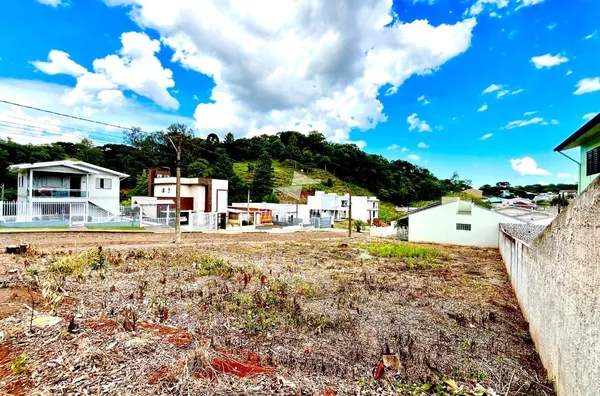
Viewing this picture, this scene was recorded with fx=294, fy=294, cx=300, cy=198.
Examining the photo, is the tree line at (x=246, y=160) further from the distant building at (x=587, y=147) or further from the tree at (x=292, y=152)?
the distant building at (x=587, y=147)

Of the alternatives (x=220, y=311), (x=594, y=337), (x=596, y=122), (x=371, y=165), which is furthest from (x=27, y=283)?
(x=371, y=165)

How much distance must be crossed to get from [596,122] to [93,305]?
1200 cm

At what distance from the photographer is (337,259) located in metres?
13.0

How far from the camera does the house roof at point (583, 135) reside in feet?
24.4

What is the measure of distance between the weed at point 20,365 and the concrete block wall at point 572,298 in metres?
5.56

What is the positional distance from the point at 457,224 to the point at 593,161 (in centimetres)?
1403

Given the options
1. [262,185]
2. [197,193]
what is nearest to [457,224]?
[197,193]

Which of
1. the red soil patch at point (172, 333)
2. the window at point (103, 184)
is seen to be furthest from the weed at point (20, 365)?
the window at point (103, 184)

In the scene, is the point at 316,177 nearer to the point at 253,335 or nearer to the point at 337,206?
the point at 337,206

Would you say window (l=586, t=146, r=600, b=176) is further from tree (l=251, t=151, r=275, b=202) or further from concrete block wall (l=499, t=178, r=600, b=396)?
tree (l=251, t=151, r=275, b=202)

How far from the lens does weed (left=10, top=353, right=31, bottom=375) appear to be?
3231 millimetres

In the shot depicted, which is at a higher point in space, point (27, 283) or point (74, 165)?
point (74, 165)

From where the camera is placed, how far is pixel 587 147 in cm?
941

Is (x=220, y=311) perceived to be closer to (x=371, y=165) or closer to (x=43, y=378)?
(x=43, y=378)
